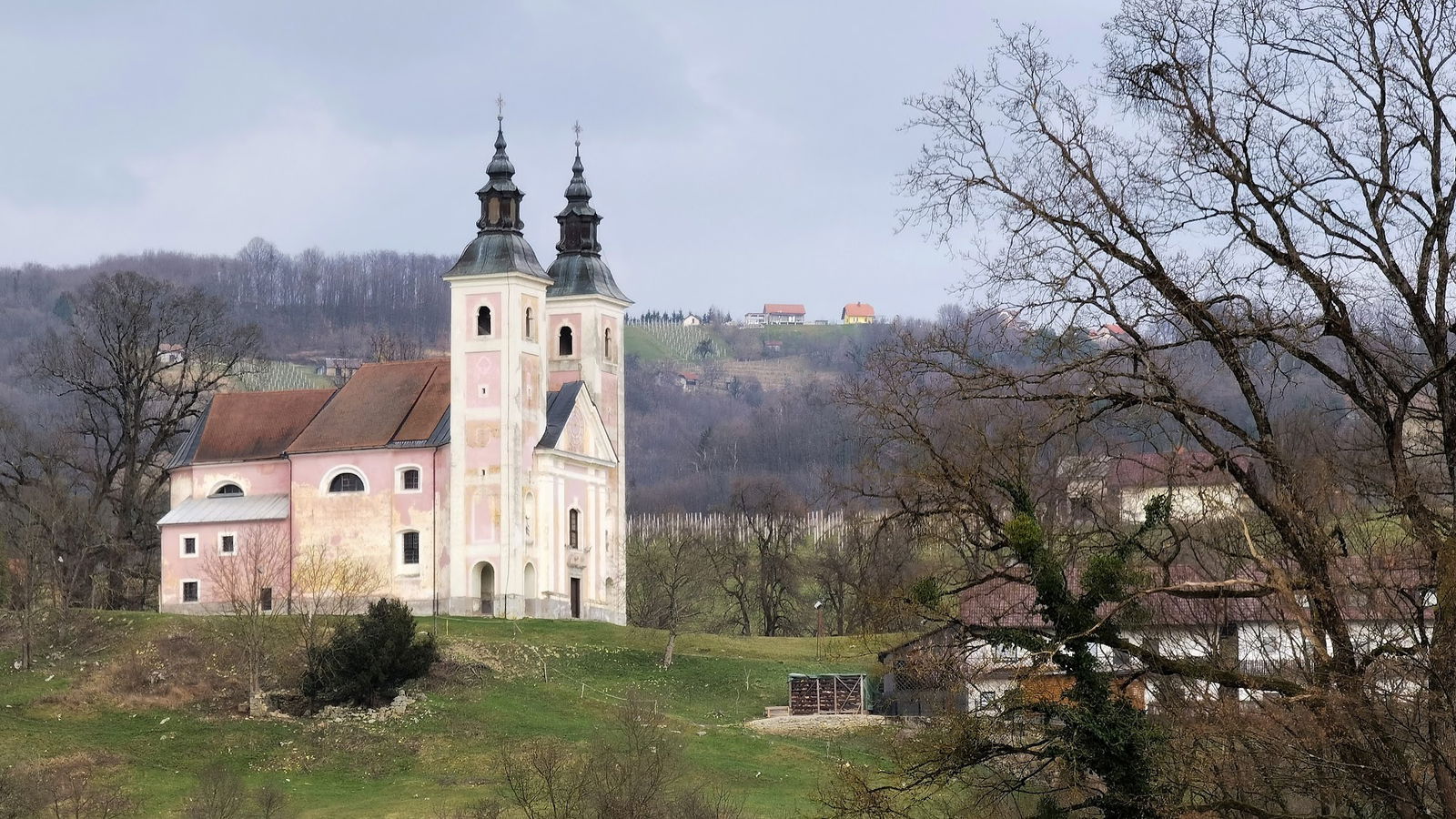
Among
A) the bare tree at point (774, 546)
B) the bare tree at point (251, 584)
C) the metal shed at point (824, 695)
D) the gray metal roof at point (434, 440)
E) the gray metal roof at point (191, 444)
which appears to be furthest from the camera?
the bare tree at point (774, 546)

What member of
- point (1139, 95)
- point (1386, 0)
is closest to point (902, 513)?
point (1139, 95)

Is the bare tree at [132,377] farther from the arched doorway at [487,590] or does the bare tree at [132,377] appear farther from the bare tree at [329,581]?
the arched doorway at [487,590]

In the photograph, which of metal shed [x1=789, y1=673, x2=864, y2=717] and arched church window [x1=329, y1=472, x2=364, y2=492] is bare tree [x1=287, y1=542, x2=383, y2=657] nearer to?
arched church window [x1=329, y1=472, x2=364, y2=492]

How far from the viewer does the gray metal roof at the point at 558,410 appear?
6300 cm

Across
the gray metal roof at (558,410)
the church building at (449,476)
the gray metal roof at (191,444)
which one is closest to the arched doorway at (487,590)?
the church building at (449,476)

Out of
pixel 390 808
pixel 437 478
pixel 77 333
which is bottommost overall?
pixel 390 808

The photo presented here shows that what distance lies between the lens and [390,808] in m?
36.6

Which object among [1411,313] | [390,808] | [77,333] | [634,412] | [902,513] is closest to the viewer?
[1411,313]

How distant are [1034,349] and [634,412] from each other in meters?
185

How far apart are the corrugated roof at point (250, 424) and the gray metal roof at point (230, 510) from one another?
4.76ft

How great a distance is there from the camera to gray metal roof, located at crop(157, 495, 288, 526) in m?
63.1

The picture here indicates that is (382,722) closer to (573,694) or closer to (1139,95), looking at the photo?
(573,694)

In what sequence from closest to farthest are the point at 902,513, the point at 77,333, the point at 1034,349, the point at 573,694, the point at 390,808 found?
the point at 1034,349
the point at 902,513
the point at 390,808
the point at 573,694
the point at 77,333

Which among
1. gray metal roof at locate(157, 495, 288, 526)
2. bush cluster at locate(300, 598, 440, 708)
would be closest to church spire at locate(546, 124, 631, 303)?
gray metal roof at locate(157, 495, 288, 526)
